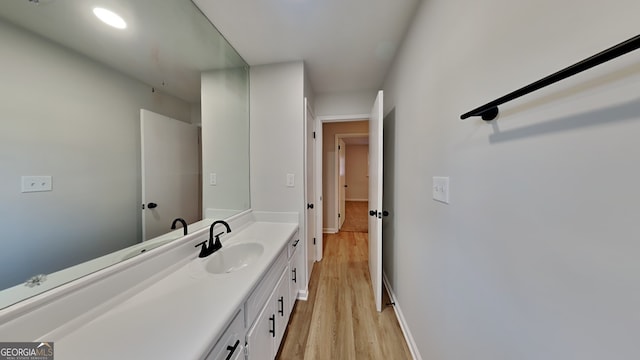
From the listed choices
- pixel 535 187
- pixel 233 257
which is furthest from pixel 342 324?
pixel 535 187

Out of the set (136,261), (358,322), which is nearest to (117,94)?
(136,261)

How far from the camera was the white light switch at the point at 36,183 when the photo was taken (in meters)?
0.86

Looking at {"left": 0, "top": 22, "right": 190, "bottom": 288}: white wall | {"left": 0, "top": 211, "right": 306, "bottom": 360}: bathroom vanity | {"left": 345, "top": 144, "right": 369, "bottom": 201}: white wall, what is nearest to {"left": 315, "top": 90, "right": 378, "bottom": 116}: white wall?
{"left": 0, "top": 22, "right": 190, "bottom": 288}: white wall

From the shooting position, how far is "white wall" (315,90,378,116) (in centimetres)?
274

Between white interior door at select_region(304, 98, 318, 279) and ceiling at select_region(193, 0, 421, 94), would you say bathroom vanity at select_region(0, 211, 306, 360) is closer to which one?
white interior door at select_region(304, 98, 318, 279)

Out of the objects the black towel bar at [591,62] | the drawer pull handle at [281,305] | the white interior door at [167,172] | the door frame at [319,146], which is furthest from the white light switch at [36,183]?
the door frame at [319,146]

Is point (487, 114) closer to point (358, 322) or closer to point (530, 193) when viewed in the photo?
point (530, 193)

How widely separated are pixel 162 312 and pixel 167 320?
7cm

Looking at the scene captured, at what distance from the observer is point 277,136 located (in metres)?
2.04

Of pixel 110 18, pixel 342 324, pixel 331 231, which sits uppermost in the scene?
pixel 110 18

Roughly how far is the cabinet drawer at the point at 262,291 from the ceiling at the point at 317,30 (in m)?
1.78

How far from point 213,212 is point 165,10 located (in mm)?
1438

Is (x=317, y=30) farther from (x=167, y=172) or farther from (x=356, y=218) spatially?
(x=356, y=218)

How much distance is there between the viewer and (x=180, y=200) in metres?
1.47
